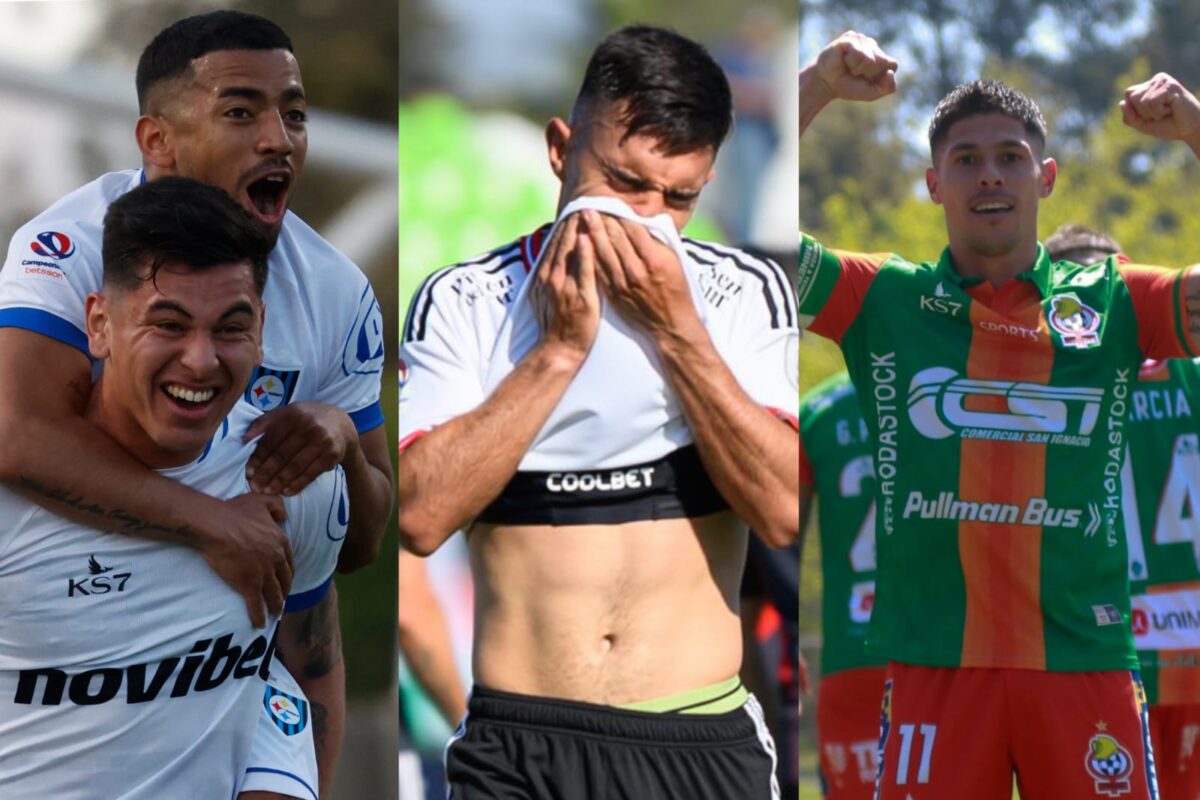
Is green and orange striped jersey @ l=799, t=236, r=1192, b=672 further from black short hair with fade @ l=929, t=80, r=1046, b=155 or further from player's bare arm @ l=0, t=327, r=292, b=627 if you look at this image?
player's bare arm @ l=0, t=327, r=292, b=627

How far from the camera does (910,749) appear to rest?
194 inches

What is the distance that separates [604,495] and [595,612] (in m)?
0.26

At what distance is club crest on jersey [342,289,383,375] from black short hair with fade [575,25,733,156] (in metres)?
0.67

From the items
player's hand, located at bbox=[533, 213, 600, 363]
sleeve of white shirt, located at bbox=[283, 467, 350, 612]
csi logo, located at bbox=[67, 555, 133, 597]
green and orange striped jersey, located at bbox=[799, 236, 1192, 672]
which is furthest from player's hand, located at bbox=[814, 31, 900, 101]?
csi logo, located at bbox=[67, 555, 133, 597]

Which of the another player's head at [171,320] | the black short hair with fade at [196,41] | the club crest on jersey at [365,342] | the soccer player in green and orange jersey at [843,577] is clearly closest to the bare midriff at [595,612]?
the club crest on jersey at [365,342]

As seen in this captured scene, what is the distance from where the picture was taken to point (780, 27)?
4656 millimetres

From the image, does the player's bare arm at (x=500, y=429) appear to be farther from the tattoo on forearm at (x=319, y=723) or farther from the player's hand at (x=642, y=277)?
the tattoo on forearm at (x=319, y=723)

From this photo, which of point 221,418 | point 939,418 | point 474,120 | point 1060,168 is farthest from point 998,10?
point 221,418

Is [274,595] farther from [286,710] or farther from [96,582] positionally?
[96,582]

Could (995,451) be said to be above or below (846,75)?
below

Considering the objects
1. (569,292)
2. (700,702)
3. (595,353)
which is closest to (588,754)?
(700,702)

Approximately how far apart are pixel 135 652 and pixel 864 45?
2.19 meters

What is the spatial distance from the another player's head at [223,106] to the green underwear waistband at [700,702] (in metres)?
1.36

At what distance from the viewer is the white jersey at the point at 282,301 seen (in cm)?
427
